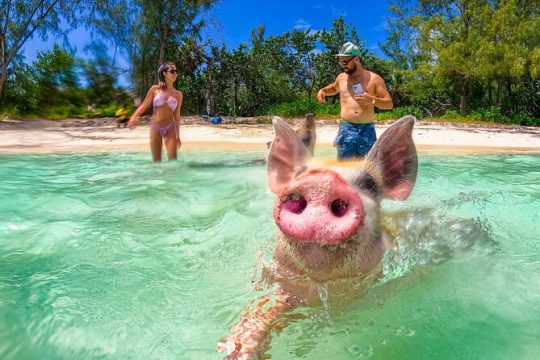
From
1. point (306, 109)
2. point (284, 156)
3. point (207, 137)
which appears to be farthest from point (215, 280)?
point (306, 109)

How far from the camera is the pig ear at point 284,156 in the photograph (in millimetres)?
2273

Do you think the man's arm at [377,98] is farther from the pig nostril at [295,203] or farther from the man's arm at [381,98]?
the pig nostril at [295,203]

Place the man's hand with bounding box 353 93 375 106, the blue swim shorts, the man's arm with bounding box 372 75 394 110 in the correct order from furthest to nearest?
the blue swim shorts
the man's arm with bounding box 372 75 394 110
the man's hand with bounding box 353 93 375 106

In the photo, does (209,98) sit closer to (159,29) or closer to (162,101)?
(159,29)

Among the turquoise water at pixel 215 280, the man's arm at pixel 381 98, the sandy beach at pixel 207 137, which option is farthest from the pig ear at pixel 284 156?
the sandy beach at pixel 207 137

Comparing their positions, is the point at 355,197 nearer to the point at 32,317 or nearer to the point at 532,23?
the point at 32,317

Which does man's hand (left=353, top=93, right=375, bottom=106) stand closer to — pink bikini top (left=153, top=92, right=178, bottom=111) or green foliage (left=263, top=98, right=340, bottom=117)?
pink bikini top (left=153, top=92, right=178, bottom=111)

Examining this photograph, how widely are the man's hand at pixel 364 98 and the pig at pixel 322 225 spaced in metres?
2.74

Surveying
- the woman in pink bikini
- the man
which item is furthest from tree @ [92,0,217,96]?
the man

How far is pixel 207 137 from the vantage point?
14.1m

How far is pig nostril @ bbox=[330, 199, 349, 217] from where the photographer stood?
1.82 m

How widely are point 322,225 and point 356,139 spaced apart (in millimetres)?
3811

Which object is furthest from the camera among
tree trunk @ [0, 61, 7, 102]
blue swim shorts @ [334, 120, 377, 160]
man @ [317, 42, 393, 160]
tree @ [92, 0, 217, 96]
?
tree @ [92, 0, 217, 96]

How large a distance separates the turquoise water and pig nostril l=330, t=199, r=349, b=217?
2.12ft
